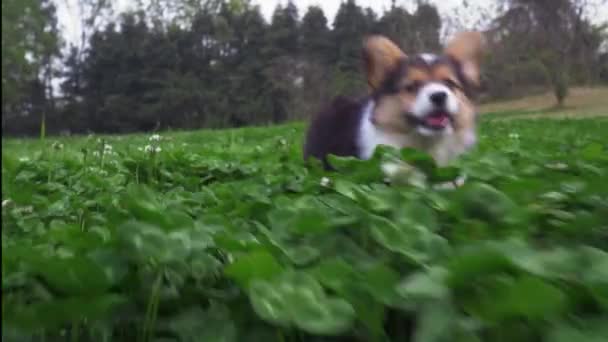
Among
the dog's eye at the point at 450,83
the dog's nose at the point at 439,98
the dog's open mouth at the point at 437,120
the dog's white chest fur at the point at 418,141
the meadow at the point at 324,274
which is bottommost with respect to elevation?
the dog's white chest fur at the point at 418,141

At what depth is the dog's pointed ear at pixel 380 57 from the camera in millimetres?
3328

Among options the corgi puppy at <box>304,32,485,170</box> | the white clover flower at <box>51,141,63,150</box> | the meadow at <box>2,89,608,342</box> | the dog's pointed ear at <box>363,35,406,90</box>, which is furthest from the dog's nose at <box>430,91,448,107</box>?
the white clover flower at <box>51,141,63,150</box>

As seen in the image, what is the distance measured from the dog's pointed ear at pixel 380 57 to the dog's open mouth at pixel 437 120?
33cm

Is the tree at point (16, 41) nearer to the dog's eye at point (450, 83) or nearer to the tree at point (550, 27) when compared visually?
the dog's eye at point (450, 83)

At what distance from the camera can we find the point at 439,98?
312cm

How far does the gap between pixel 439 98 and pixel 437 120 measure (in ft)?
0.40

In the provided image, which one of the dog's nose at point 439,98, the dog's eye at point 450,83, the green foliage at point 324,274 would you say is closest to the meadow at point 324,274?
the green foliage at point 324,274

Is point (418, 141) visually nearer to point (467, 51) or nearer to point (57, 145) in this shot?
point (467, 51)

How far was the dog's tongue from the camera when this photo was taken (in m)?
3.18

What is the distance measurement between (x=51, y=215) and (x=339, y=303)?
3.19 feet

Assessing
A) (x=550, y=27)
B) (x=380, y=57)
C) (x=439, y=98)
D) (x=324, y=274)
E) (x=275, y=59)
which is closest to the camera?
(x=324, y=274)

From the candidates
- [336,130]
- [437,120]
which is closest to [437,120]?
[437,120]

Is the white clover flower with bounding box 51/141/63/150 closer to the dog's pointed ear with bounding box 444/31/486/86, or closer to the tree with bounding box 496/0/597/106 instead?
the dog's pointed ear with bounding box 444/31/486/86

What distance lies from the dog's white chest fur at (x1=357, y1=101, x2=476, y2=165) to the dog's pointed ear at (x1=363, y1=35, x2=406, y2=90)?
6.1 inches
